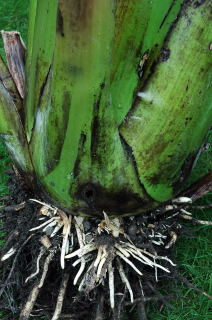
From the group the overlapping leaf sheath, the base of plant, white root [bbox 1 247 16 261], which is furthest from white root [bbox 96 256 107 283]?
white root [bbox 1 247 16 261]

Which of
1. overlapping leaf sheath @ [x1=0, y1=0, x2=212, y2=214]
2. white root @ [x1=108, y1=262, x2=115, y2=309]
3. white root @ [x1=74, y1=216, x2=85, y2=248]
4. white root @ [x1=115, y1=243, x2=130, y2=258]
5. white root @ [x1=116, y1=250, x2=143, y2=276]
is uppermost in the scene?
overlapping leaf sheath @ [x1=0, y1=0, x2=212, y2=214]

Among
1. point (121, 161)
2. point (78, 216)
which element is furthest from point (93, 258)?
point (121, 161)

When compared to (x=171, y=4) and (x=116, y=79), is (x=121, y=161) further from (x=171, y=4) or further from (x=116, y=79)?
(x=171, y=4)

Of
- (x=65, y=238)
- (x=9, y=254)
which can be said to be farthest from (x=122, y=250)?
(x=9, y=254)

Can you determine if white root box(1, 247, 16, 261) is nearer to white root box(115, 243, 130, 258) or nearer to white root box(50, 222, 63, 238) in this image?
white root box(50, 222, 63, 238)

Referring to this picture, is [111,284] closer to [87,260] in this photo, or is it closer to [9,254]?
[87,260]

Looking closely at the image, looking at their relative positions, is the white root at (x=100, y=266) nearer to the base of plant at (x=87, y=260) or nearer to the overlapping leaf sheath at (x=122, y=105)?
the base of plant at (x=87, y=260)
